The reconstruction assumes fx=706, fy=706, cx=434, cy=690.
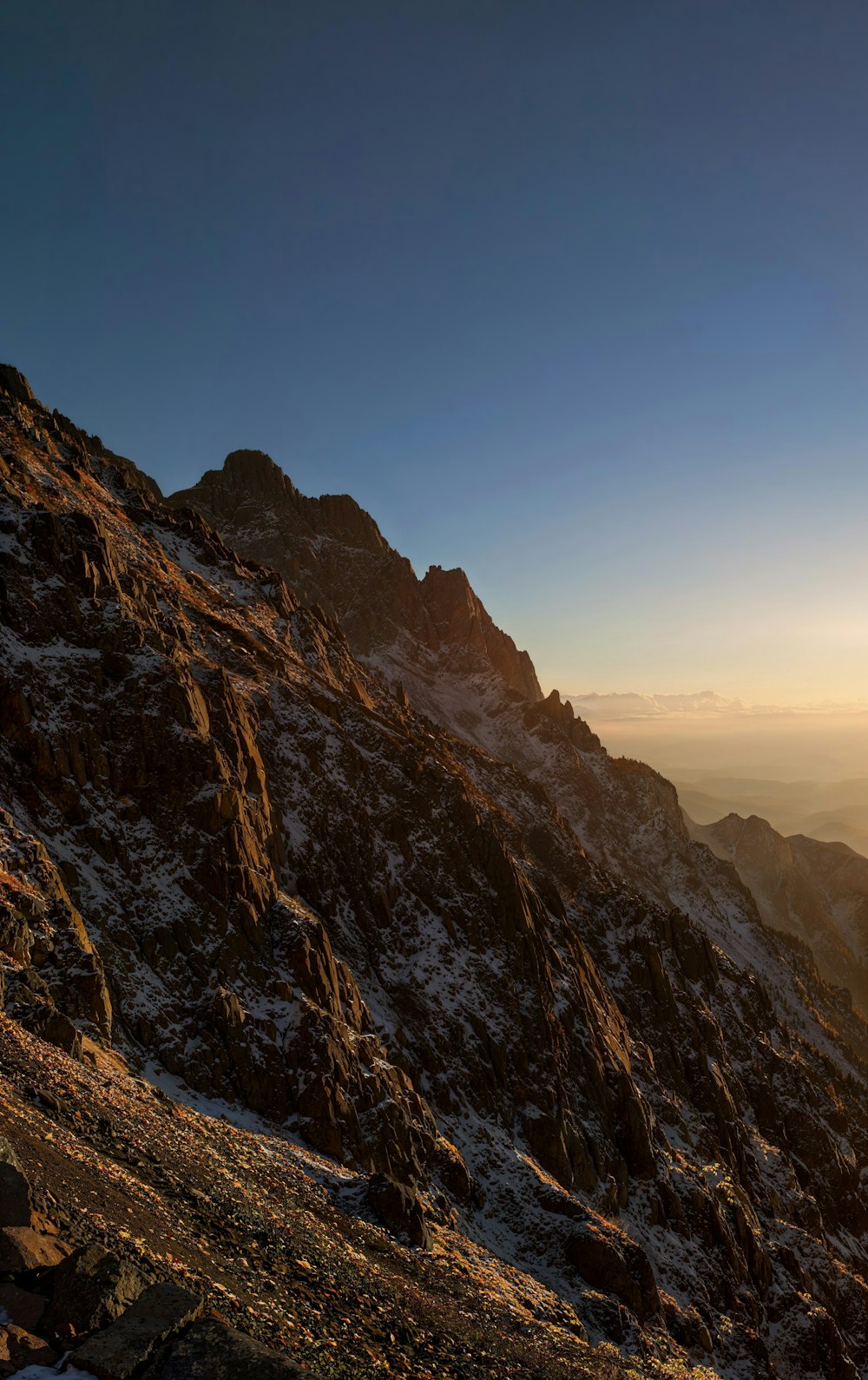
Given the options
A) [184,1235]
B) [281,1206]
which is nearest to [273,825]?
[281,1206]

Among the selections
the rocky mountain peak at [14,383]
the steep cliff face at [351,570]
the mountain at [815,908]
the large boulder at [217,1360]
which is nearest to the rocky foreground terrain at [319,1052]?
the large boulder at [217,1360]

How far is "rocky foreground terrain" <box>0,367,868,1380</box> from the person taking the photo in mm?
16328

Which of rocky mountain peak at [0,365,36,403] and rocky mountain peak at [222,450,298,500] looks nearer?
rocky mountain peak at [0,365,36,403]

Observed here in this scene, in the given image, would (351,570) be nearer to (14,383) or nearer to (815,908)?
(14,383)

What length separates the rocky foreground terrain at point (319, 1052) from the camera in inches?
643

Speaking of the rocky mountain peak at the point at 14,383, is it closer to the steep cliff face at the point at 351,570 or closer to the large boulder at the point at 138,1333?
the steep cliff face at the point at 351,570

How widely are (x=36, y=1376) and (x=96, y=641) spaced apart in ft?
131

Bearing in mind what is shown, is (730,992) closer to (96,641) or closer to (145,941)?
(145,941)

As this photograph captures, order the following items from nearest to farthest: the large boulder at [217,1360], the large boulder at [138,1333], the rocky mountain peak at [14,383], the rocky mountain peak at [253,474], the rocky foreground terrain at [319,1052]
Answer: the large boulder at [138,1333]
the large boulder at [217,1360]
the rocky foreground terrain at [319,1052]
the rocky mountain peak at [14,383]
the rocky mountain peak at [253,474]

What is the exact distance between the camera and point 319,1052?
35.1 metres

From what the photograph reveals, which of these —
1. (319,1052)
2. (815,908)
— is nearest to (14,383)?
(319,1052)

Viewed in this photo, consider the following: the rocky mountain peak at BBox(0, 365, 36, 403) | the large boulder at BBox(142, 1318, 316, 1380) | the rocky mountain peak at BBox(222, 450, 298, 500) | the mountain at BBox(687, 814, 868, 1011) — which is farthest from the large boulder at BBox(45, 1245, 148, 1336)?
the mountain at BBox(687, 814, 868, 1011)

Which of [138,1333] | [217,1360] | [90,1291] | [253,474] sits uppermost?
[253,474]

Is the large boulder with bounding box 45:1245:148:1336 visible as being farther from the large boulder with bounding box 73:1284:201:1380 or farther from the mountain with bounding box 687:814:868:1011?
the mountain with bounding box 687:814:868:1011
